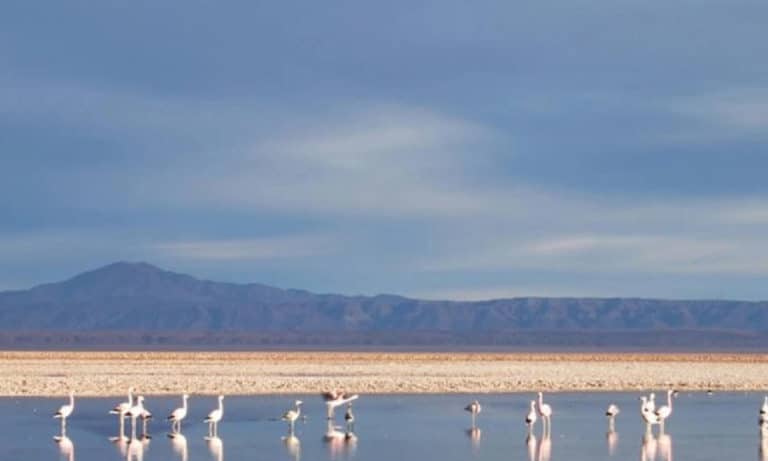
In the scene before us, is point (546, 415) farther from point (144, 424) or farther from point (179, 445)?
point (144, 424)

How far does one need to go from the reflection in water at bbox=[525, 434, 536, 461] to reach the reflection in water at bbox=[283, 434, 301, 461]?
354cm

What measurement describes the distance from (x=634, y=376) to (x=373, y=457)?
32.1 meters

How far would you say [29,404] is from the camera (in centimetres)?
3616

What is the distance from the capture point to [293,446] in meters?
25.9

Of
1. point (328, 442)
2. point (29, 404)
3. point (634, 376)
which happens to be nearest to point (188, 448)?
point (328, 442)

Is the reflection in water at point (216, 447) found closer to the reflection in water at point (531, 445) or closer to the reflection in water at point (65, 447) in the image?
the reflection in water at point (65, 447)

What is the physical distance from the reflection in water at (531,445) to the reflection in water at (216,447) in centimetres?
469

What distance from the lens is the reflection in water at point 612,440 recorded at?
25.1 meters

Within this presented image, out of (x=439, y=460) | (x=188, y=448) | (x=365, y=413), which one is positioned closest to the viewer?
(x=439, y=460)

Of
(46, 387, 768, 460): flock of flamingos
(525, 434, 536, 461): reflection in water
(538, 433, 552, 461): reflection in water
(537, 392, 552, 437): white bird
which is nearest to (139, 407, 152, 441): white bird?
(46, 387, 768, 460): flock of flamingos

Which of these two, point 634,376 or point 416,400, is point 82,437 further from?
point 634,376

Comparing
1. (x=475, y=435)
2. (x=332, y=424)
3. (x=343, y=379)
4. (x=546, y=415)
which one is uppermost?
(x=343, y=379)

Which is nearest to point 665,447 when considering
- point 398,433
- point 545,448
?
point 545,448

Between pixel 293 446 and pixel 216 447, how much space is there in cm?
130
